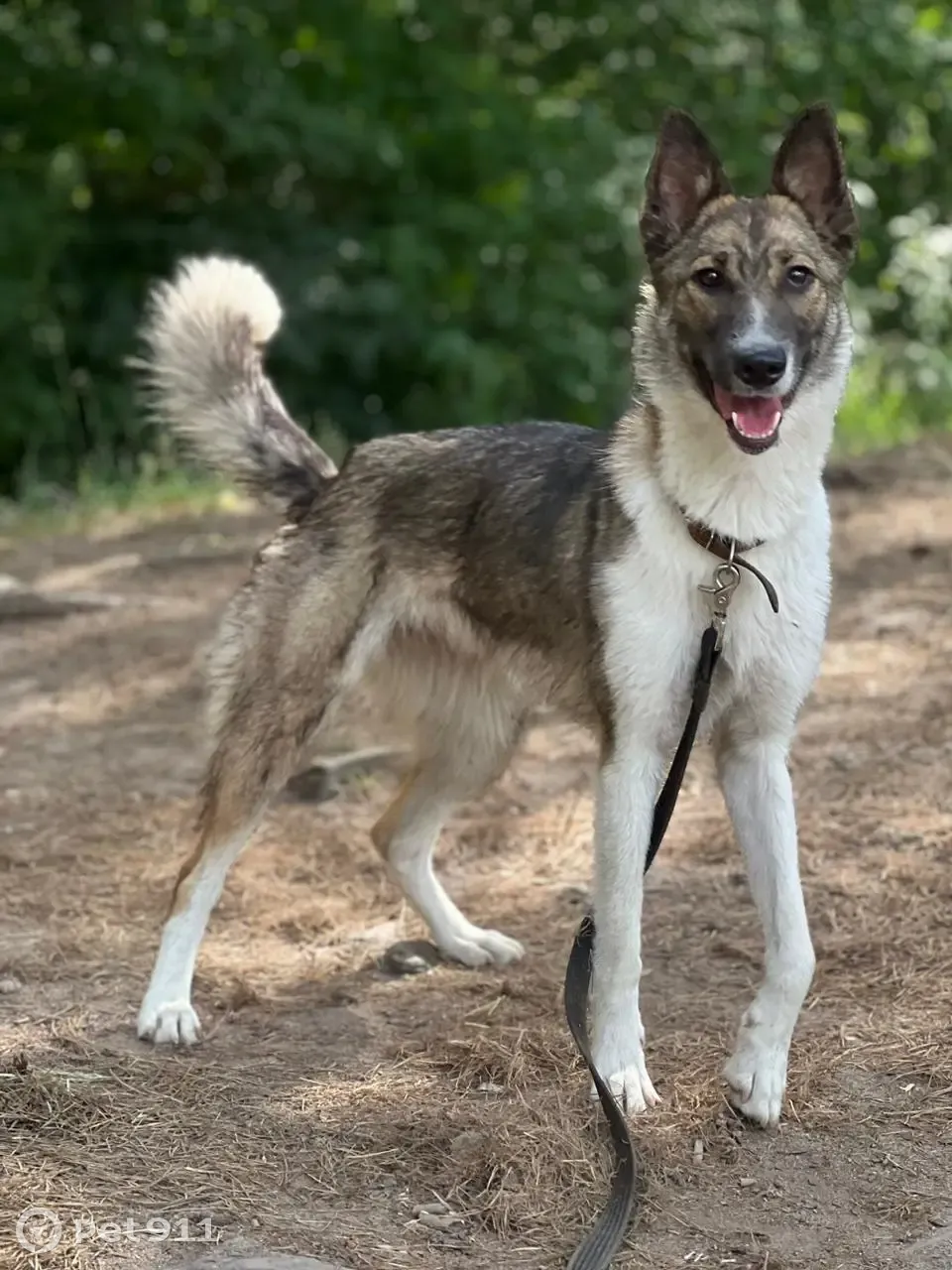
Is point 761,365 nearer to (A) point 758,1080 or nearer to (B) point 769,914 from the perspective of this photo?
(B) point 769,914

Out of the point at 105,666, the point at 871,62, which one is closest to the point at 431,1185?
the point at 105,666

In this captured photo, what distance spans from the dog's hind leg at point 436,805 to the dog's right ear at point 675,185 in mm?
1360

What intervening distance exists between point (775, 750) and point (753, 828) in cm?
18

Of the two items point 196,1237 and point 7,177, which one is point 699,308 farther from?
point 7,177

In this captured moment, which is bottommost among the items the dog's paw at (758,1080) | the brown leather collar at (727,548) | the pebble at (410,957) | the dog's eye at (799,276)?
the pebble at (410,957)

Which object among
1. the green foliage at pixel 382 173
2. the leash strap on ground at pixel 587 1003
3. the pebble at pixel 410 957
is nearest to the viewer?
the leash strap on ground at pixel 587 1003

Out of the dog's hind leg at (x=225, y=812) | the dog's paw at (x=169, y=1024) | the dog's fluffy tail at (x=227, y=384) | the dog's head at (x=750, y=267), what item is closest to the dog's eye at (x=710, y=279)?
the dog's head at (x=750, y=267)

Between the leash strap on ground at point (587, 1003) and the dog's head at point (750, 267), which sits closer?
the leash strap on ground at point (587, 1003)

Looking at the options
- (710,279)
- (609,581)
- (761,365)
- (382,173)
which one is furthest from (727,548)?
(382,173)

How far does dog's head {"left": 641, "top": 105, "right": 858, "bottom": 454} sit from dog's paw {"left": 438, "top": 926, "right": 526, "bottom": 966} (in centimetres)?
153

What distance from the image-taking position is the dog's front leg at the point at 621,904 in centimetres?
331

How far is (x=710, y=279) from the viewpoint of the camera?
3365 mm

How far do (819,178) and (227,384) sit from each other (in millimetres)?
1735

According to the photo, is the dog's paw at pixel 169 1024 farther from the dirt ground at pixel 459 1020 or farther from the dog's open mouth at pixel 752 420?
the dog's open mouth at pixel 752 420
